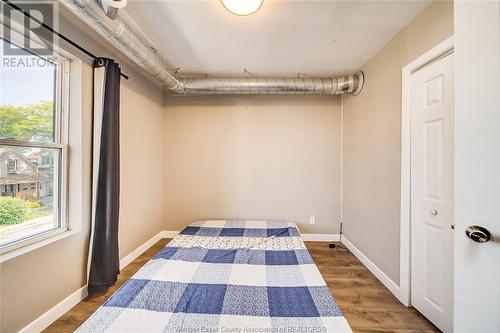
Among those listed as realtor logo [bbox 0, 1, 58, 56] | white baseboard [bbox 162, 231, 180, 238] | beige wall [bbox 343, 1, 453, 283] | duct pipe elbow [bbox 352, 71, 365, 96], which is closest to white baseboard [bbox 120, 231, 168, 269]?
white baseboard [bbox 162, 231, 180, 238]

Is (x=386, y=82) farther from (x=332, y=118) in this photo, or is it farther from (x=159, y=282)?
(x=159, y=282)

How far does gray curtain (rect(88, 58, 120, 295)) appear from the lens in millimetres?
1862

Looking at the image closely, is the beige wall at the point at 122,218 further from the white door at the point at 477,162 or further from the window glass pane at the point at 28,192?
the white door at the point at 477,162

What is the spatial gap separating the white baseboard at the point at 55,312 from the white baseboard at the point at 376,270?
287 centimetres

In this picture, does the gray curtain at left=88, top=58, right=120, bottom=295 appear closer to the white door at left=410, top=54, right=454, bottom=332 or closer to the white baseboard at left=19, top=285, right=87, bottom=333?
the white baseboard at left=19, top=285, right=87, bottom=333

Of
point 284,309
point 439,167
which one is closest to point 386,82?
point 439,167

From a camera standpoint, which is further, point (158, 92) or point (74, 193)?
point (158, 92)

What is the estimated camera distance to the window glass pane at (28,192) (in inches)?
55.7

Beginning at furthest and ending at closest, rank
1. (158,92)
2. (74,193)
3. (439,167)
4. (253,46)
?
(158,92) → (253,46) → (74,193) → (439,167)

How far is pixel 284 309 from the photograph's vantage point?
1195mm

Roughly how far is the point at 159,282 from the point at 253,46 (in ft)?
7.67

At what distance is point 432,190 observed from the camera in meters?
1.63

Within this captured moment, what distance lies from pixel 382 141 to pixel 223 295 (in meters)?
2.13

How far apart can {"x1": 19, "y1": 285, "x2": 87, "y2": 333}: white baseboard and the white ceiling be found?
2445mm
